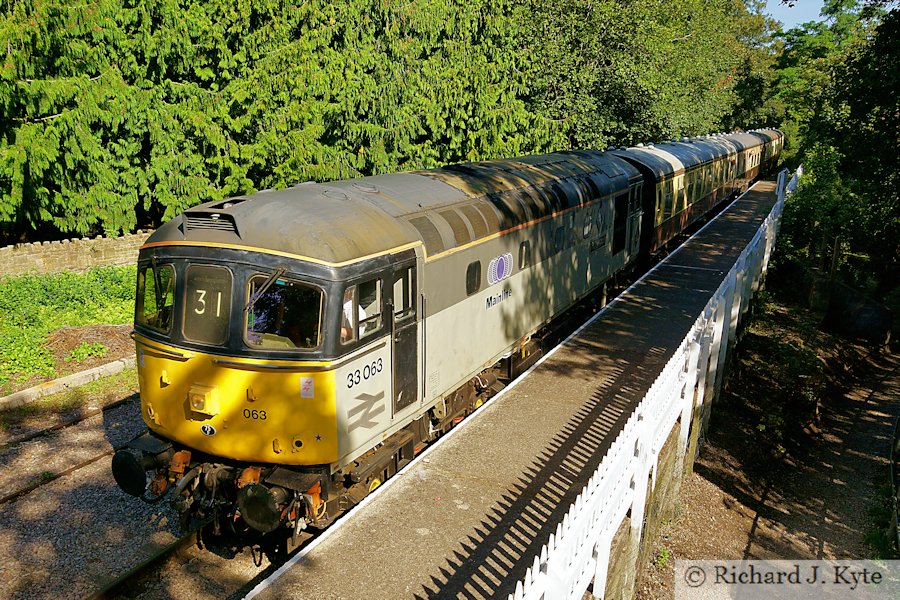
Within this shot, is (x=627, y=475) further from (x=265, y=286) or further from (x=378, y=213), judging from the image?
(x=265, y=286)

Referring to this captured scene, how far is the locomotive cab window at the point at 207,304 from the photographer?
22.2 ft

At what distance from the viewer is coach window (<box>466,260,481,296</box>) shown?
9.14 metres

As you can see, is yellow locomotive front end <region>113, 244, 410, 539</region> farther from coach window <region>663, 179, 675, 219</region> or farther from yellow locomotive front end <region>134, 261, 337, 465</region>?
coach window <region>663, 179, 675, 219</region>

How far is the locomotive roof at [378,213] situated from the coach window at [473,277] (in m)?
0.39

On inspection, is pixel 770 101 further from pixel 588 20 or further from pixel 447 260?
pixel 447 260

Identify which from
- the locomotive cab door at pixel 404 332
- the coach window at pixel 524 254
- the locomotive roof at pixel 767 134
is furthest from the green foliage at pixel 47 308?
the locomotive roof at pixel 767 134

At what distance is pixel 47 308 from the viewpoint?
1588 centimetres

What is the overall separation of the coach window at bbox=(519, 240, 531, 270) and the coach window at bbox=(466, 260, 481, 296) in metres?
1.54

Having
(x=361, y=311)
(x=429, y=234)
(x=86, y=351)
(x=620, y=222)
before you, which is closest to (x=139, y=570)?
(x=361, y=311)

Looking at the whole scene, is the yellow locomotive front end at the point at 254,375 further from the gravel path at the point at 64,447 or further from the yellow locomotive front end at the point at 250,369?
the gravel path at the point at 64,447

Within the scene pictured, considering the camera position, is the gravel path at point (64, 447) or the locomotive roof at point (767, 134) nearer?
the gravel path at point (64, 447)

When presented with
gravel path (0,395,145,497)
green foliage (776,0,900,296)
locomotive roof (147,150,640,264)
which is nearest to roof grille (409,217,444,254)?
locomotive roof (147,150,640,264)

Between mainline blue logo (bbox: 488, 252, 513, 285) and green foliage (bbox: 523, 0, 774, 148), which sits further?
green foliage (bbox: 523, 0, 774, 148)

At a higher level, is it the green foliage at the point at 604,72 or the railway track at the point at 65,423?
the green foliage at the point at 604,72
